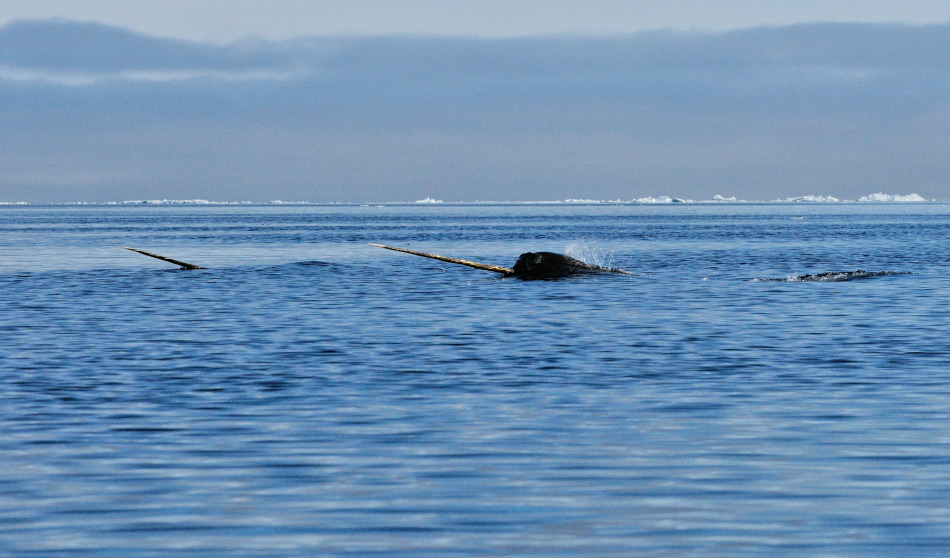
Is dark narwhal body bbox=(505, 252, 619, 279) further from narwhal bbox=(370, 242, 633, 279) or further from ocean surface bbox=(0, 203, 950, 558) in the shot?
ocean surface bbox=(0, 203, 950, 558)

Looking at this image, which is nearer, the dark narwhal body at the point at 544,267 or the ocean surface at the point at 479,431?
the ocean surface at the point at 479,431

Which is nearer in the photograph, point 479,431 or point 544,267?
point 479,431

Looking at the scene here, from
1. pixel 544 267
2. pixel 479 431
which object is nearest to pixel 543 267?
pixel 544 267

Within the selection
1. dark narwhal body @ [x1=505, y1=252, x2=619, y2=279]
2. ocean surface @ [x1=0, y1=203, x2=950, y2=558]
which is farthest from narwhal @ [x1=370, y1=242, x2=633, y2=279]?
ocean surface @ [x1=0, y1=203, x2=950, y2=558]

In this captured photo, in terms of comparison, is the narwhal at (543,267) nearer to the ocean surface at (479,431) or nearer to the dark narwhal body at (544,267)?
the dark narwhal body at (544,267)

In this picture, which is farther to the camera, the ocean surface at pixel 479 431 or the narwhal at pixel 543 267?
the narwhal at pixel 543 267

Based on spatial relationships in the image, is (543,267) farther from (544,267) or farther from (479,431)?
(479,431)

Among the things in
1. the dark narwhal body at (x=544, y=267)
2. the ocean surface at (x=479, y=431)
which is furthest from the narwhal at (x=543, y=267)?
the ocean surface at (x=479, y=431)

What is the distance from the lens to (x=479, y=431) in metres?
14.8

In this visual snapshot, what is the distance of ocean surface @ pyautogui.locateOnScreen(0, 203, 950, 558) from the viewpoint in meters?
10.4

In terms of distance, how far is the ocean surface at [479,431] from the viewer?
10.4 meters

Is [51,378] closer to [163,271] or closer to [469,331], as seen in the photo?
[469,331]

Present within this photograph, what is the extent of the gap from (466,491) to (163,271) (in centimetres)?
4523

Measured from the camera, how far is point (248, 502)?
11.4 meters
